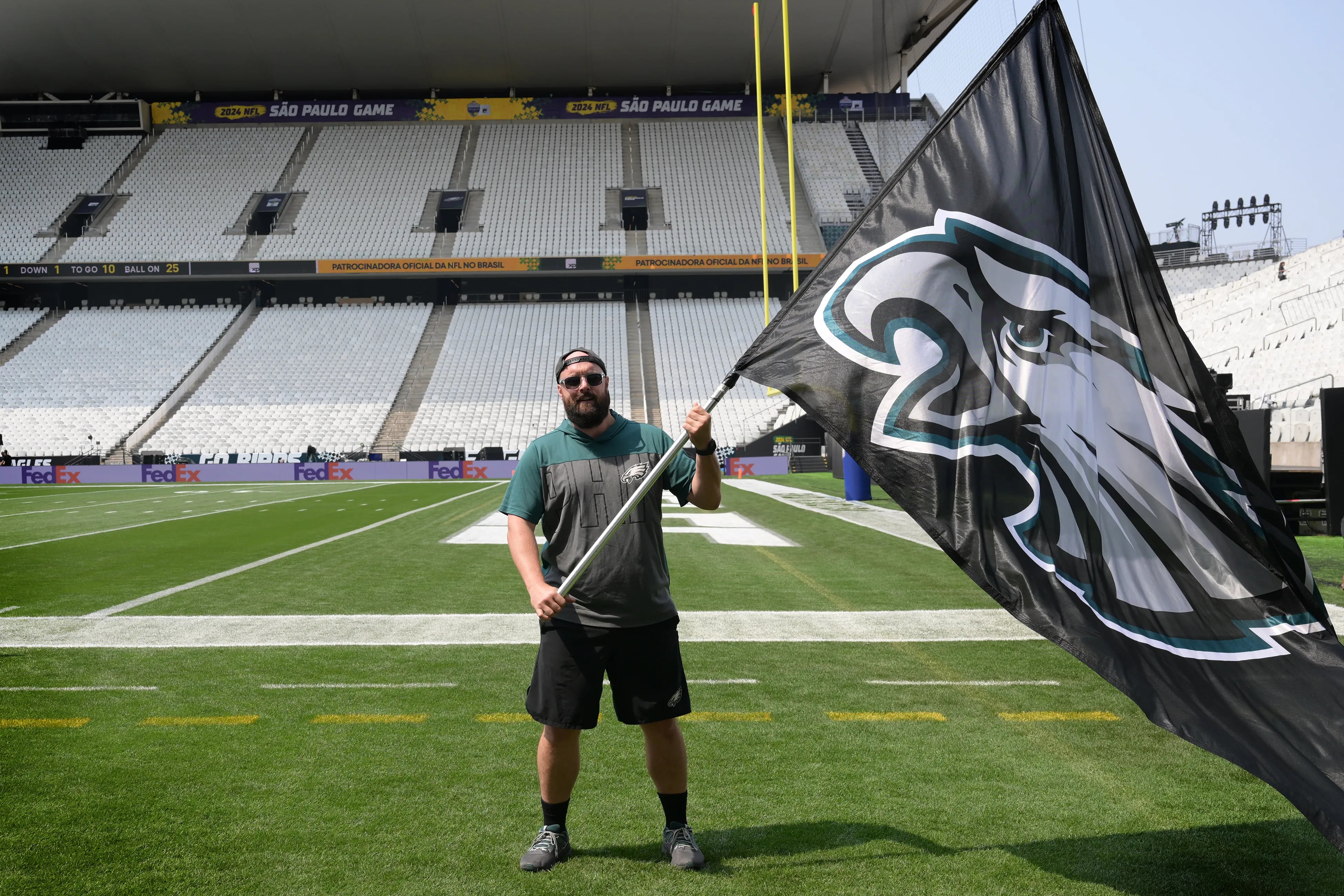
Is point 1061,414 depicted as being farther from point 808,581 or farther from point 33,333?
point 33,333

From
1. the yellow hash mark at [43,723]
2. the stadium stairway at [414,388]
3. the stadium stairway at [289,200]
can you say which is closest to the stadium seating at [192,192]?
the stadium stairway at [289,200]

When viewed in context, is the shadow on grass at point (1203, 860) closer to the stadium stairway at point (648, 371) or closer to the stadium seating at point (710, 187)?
the stadium stairway at point (648, 371)

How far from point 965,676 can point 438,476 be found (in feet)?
109

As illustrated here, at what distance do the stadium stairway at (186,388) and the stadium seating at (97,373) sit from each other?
0.23 metres

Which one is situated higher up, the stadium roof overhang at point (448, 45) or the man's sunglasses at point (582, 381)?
the stadium roof overhang at point (448, 45)

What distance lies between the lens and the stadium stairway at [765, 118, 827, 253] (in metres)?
45.8

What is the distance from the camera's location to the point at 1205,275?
169 ft

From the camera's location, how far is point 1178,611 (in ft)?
10.0

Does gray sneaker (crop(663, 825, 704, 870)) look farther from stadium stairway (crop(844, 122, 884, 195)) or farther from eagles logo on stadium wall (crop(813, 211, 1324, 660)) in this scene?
stadium stairway (crop(844, 122, 884, 195))

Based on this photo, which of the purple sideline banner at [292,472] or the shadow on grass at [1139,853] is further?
the purple sideline banner at [292,472]

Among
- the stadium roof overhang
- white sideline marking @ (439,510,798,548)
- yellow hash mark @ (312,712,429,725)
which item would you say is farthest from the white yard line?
the stadium roof overhang

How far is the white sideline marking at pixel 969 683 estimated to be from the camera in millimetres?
5613

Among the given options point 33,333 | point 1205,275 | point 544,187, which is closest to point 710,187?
point 544,187

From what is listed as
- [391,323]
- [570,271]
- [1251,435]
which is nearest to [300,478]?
[391,323]
